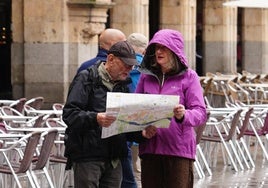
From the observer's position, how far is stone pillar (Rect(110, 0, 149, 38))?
28.7 meters

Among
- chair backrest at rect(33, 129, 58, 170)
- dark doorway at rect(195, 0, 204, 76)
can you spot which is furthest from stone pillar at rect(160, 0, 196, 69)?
chair backrest at rect(33, 129, 58, 170)

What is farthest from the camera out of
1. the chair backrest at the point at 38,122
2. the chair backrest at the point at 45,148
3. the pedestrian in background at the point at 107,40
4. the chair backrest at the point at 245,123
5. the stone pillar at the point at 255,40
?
the stone pillar at the point at 255,40

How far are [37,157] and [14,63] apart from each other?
11.4 metres

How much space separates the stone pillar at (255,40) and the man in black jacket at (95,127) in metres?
29.2

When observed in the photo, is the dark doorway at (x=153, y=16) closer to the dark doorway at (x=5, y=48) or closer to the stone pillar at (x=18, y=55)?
the dark doorway at (x=5, y=48)

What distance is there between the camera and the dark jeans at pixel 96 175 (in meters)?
9.29

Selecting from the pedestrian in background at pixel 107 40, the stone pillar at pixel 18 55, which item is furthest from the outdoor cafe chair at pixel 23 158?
the stone pillar at pixel 18 55

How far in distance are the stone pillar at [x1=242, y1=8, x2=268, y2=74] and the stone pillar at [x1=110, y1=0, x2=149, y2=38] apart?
10203mm

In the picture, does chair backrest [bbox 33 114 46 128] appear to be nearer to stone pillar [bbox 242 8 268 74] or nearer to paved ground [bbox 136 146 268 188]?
paved ground [bbox 136 146 268 188]

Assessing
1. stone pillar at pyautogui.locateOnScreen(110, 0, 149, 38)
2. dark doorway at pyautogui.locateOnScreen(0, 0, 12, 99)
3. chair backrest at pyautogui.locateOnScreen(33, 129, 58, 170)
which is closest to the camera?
chair backrest at pyautogui.locateOnScreen(33, 129, 58, 170)

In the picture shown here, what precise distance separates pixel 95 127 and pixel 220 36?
26796 mm

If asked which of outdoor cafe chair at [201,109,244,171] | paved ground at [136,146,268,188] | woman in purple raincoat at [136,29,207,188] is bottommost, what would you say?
paved ground at [136,146,268,188]

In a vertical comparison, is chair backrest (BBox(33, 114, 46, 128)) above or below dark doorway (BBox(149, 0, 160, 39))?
below

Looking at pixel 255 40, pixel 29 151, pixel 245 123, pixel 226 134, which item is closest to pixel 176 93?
pixel 29 151
